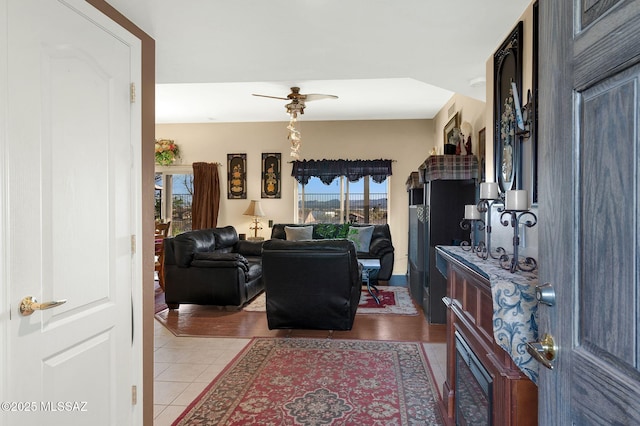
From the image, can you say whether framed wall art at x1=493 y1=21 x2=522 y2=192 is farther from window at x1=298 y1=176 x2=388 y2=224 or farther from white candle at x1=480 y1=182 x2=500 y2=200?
window at x1=298 y1=176 x2=388 y2=224

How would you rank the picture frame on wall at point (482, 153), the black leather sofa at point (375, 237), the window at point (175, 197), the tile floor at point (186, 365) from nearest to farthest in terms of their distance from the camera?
1. the tile floor at point (186, 365)
2. the picture frame on wall at point (482, 153)
3. the black leather sofa at point (375, 237)
4. the window at point (175, 197)

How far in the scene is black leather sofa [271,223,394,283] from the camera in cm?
673

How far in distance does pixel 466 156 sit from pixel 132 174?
3284 mm

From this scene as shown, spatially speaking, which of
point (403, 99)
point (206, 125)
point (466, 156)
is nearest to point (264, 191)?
point (206, 125)

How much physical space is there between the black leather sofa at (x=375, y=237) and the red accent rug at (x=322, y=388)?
298 cm

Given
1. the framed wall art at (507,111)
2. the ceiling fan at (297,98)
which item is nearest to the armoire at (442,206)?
the framed wall art at (507,111)

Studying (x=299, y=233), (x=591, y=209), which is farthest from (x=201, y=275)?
(x=591, y=209)

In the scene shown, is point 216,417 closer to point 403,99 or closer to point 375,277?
point 375,277

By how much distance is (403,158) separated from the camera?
7477 mm

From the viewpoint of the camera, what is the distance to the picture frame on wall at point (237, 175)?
7.88 m

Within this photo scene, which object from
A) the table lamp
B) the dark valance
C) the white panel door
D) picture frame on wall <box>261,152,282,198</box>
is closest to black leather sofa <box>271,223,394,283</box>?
the table lamp

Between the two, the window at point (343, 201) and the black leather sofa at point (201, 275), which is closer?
the black leather sofa at point (201, 275)

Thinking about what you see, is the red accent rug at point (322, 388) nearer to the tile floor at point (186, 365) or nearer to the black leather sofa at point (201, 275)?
the tile floor at point (186, 365)

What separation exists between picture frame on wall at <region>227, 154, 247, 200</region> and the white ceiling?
14.9 ft
